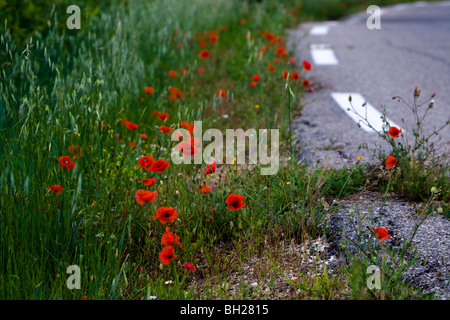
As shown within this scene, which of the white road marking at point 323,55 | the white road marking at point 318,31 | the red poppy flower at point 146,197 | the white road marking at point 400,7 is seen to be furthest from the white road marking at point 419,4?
the red poppy flower at point 146,197

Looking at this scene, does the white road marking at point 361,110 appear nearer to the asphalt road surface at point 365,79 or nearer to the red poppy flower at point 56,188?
the asphalt road surface at point 365,79

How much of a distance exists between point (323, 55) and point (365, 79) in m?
1.38

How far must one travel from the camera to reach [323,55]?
658 cm

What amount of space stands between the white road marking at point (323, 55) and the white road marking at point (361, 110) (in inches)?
57.9

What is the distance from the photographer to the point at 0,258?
189cm

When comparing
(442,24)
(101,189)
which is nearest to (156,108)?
(101,189)

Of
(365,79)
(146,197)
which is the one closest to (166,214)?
(146,197)

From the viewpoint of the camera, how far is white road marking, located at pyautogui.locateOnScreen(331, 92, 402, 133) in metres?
3.81

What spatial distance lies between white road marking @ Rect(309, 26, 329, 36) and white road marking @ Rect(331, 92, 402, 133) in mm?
4121

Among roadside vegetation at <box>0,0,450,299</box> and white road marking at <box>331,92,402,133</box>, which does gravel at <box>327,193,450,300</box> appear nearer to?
roadside vegetation at <box>0,0,450,299</box>

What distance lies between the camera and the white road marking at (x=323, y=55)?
20.3 feet

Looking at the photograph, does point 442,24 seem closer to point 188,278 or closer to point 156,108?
point 156,108

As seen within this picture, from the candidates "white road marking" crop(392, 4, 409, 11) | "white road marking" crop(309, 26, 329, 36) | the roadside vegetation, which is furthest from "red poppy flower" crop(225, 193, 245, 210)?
"white road marking" crop(392, 4, 409, 11)
